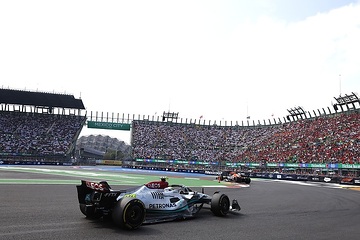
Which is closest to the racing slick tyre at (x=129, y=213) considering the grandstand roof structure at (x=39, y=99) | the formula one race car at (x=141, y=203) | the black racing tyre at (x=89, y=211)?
the formula one race car at (x=141, y=203)

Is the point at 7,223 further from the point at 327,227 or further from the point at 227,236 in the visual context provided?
the point at 327,227

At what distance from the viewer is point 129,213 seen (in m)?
7.73

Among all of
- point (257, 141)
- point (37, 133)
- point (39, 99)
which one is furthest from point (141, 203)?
point (39, 99)

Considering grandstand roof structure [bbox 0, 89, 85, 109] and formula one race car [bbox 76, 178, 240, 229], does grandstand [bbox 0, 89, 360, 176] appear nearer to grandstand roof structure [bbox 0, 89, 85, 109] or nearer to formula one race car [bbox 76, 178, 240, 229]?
grandstand roof structure [bbox 0, 89, 85, 109]

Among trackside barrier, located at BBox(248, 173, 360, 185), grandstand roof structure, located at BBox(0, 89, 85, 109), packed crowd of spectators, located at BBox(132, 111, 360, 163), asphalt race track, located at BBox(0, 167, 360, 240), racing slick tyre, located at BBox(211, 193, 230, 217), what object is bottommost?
trackside barrier, located at BBox(248, 173, 360, 185)

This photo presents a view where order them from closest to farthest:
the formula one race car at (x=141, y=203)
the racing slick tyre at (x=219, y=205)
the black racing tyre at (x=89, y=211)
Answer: the formula one race car at (x=141, y=203) < the black racing tyre at (x=89, y=211) < the racing slick tyre at (x=219, y=205)

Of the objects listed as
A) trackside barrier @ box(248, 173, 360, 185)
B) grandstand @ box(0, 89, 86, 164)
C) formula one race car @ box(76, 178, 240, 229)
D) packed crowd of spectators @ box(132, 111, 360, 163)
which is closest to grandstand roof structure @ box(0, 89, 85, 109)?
grandstand @ box(0, 89, 86, 164)

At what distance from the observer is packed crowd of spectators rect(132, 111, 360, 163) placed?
47531mm

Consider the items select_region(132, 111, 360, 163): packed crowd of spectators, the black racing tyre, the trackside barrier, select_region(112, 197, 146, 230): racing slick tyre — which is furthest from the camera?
select_region(132, 111, 360, 163): packed crowd of spectators

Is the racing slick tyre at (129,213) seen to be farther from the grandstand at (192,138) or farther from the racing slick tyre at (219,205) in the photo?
the grandstand at (192,138)

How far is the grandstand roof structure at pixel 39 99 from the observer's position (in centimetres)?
6662

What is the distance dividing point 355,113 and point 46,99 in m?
58.9

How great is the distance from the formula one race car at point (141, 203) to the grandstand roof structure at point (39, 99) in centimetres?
6492

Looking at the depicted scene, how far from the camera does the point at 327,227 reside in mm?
8977
